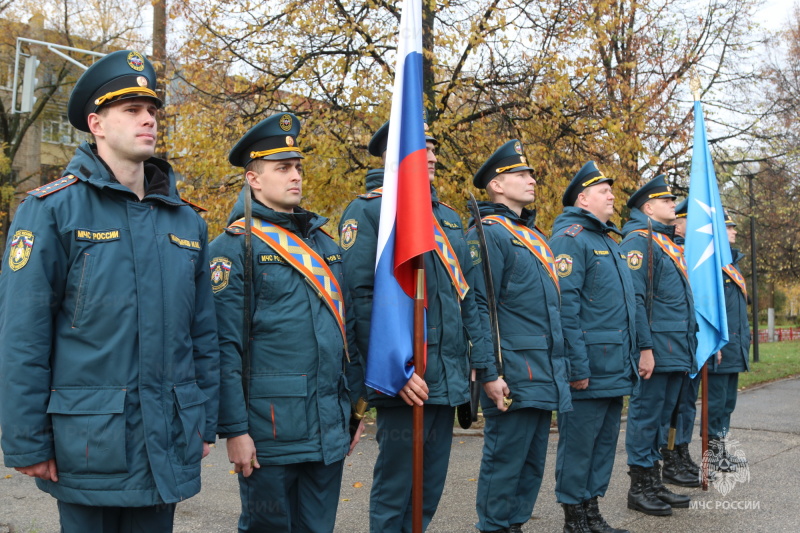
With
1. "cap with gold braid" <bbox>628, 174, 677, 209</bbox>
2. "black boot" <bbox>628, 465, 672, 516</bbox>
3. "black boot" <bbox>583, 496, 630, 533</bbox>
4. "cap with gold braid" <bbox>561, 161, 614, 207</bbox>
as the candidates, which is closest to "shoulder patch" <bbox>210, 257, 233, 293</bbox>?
"black boot" <bbox>583, 496, 630, 533</bbox>

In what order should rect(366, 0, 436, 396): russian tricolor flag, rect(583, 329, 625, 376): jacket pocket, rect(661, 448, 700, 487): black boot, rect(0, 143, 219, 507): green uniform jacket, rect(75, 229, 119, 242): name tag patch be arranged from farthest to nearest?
rect(661, 448, 700, 487): black boot < rect(583, 329, 625, 376): jacket pocket < rect(366, 0, 436, 396): russian tricolor flag < rect(75, 229, 119, 242): name tag patch < rect(0, 143, 219, 507): green uniform jacket

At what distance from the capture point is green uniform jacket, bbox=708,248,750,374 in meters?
7.47

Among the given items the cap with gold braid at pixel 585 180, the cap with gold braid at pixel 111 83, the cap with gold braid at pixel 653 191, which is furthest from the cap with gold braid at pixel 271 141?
the cap with gold braid at pixel 653 191

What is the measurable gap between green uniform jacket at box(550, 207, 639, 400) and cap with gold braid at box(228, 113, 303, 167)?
2.28m

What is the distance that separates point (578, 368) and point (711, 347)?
2329 millimetres

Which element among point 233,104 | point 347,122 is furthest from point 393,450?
point 233,104

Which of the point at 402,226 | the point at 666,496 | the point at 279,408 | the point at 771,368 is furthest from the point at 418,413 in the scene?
the point at 771,368

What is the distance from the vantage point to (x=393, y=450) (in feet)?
13.4

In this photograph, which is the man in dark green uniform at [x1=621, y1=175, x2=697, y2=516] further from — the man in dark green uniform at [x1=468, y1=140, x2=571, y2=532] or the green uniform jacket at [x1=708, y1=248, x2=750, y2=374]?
the man in dark green uniform at [x1=468, y1=140, x2=571, y2=532]

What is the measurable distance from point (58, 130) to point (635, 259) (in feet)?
95.5

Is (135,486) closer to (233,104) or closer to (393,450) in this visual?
(393,450)

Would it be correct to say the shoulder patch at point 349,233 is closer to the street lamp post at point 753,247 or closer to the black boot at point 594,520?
the black boot at point 594,520

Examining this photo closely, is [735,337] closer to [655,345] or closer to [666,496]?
[655,345]

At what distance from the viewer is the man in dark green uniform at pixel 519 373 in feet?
15.2
